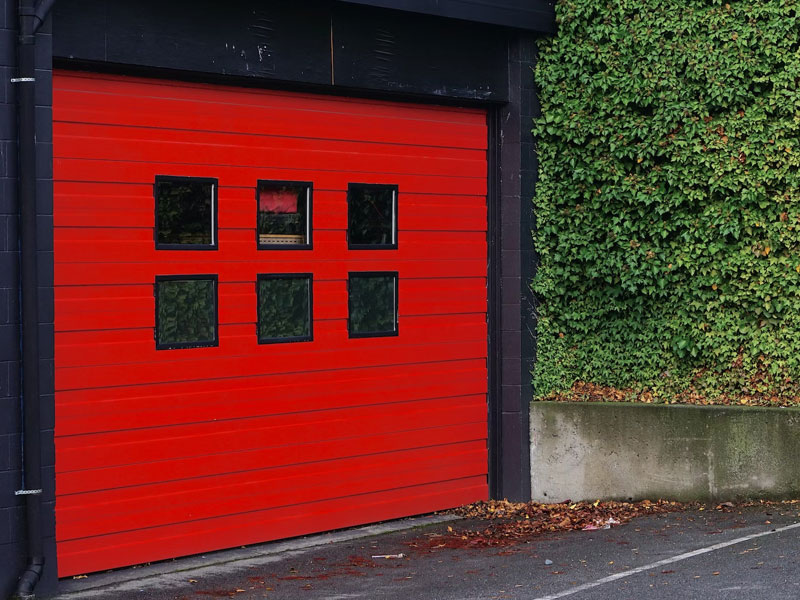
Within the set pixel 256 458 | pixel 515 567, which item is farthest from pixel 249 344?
pixel 515 567

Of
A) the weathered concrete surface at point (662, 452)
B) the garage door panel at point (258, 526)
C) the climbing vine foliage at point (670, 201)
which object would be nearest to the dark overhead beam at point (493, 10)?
the climbing vine foliage at point (670, 201)

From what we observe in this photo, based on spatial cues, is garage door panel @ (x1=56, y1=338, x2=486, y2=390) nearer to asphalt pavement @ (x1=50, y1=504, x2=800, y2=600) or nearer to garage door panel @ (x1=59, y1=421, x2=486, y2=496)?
garage door panel @ (x1=59, y1=421, x2=486, y2=496)

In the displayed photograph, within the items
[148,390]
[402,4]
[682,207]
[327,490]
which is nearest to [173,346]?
[148,390]

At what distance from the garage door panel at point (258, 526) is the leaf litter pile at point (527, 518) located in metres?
0.34

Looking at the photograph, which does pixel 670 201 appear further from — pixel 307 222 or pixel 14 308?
pixel 14 308

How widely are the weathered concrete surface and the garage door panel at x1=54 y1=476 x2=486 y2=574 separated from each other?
2.53ft

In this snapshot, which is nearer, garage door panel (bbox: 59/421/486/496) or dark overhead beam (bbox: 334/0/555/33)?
garage door panel (bbox: 59/421/486/496)

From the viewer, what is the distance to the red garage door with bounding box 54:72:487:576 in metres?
8.70

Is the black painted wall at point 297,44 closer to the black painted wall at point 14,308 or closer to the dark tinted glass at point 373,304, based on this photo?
the black painted wall at point 14,308

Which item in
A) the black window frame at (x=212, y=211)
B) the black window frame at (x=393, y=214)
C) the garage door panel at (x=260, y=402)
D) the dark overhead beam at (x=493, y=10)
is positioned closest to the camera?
the garage door panel at (x=260, y=402)

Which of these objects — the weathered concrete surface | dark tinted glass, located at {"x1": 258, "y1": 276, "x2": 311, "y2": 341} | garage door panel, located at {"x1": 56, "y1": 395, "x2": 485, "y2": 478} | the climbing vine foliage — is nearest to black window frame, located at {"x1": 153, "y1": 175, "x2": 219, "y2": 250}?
dark tinted glass, located at {"x1": 258, "y1": 276, "x2": 311, "y2": 341}

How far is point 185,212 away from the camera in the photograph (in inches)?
366

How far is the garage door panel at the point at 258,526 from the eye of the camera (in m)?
8.73

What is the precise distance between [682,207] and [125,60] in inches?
198
